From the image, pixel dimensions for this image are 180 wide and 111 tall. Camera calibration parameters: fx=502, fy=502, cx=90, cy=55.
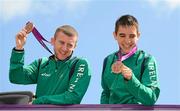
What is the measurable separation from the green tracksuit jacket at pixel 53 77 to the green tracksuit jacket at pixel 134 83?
0.21 metres

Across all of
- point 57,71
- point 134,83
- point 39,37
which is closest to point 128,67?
point 134,83

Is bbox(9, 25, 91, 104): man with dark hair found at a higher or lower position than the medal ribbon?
lower

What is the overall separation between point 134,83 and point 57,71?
0.92m

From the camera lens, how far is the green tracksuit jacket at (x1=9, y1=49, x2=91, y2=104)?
4648mm

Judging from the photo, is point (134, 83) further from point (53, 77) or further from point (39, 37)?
point (39, 37)

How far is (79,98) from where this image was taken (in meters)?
4.68

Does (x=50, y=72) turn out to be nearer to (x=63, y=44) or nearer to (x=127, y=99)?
(x=63, y=44)

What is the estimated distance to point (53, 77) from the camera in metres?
4.89

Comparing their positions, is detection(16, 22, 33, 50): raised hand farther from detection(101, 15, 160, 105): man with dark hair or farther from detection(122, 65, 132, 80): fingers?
detection(122, 65, 132, 80): fingers

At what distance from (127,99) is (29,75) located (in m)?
1.05

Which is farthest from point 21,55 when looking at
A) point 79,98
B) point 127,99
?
point 127,99

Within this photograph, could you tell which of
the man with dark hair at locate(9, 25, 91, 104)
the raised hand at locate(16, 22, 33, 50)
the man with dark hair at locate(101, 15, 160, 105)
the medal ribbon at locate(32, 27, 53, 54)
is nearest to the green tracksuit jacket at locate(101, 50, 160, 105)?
the man with dark hair at locate(101, 15, 160, 105)

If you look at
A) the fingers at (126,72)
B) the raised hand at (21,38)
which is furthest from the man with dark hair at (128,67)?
the raised hand at (21,38)

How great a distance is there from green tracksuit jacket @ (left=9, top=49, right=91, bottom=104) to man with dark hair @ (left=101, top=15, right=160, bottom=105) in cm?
22
